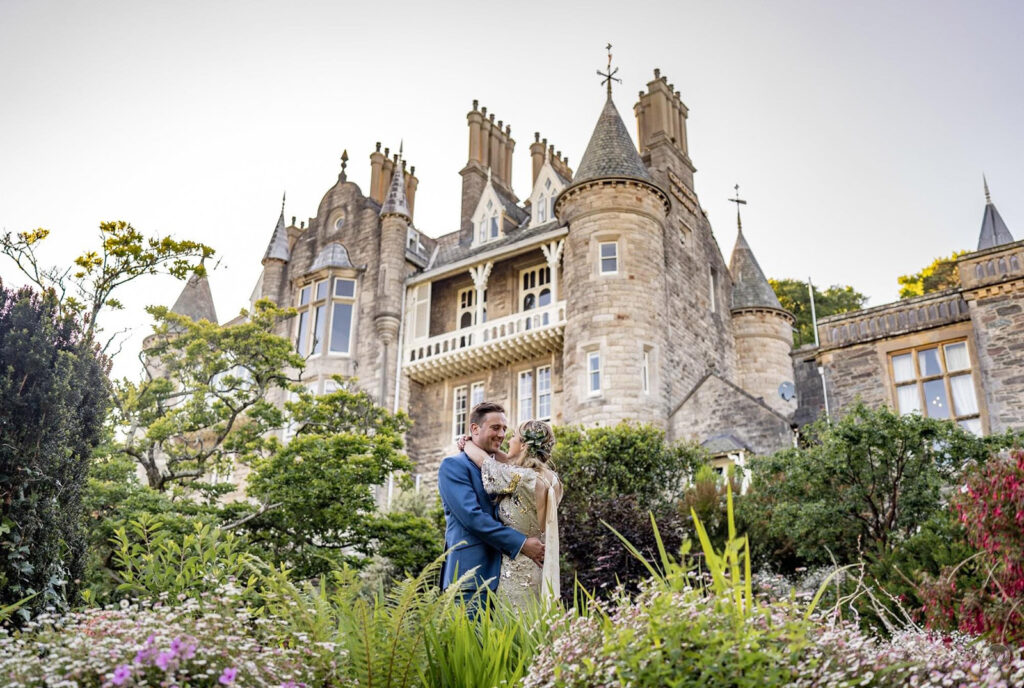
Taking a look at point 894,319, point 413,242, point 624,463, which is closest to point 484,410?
point 624,463

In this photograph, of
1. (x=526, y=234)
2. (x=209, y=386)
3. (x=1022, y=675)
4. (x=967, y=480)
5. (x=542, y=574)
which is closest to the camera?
(x=1022, y=675)

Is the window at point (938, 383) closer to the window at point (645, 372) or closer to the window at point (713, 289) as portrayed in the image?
the window at point (645, 372)

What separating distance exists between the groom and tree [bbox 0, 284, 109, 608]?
3.08 metres

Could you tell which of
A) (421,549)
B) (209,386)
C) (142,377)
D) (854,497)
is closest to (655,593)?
(854,497)

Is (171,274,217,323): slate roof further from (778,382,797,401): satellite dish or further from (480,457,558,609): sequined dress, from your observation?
(480,457,558,609): sequined dress

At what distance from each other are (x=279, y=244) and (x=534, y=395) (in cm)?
1206

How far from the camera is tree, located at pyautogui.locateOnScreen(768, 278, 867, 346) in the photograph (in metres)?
38.9

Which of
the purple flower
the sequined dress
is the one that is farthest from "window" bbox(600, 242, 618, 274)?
the purple flower

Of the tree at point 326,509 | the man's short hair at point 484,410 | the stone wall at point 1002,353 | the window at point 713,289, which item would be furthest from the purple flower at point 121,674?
the window at point 713,289

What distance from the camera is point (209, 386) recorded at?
18609mm

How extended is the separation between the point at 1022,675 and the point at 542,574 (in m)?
2.90

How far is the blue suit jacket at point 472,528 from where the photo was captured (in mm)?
5262

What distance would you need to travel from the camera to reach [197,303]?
3562cm

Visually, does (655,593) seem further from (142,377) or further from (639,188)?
(639,188)
